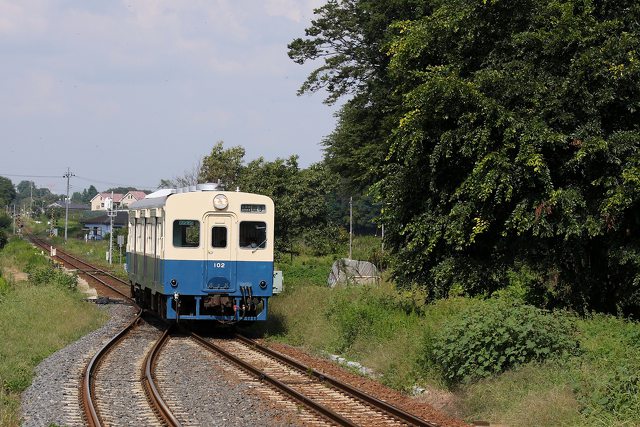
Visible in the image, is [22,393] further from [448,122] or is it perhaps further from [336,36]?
[336,36]

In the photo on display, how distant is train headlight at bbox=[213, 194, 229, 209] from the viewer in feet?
63.8

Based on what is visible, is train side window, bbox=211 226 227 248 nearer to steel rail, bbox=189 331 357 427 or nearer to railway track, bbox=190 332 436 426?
steel rail, bbox=189 331 357 427

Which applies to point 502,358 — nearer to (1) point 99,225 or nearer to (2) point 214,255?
(2) point 214,255

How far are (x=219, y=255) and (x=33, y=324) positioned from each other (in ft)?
14.9

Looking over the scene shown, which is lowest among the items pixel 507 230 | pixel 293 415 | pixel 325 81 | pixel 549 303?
pixel 293 415

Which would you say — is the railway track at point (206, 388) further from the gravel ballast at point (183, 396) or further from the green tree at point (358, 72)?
the green tree at point (358, 72)

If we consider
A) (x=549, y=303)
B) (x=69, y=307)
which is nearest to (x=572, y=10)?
(x=549, y=303)

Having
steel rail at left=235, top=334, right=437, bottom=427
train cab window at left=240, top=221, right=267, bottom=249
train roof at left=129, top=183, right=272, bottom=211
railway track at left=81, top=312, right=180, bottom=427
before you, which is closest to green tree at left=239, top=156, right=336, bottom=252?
train roof at left=129, top=183, right=272, bottom=211

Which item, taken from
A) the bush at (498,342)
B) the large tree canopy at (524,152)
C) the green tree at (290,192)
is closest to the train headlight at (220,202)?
the large tree canopy at (524,152)

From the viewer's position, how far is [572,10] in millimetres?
16938

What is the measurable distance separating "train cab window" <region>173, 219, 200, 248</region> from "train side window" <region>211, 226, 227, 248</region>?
333 mm

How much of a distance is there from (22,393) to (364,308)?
279 inches

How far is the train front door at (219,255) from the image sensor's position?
1930 cm

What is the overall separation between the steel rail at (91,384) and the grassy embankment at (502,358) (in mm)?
4079
